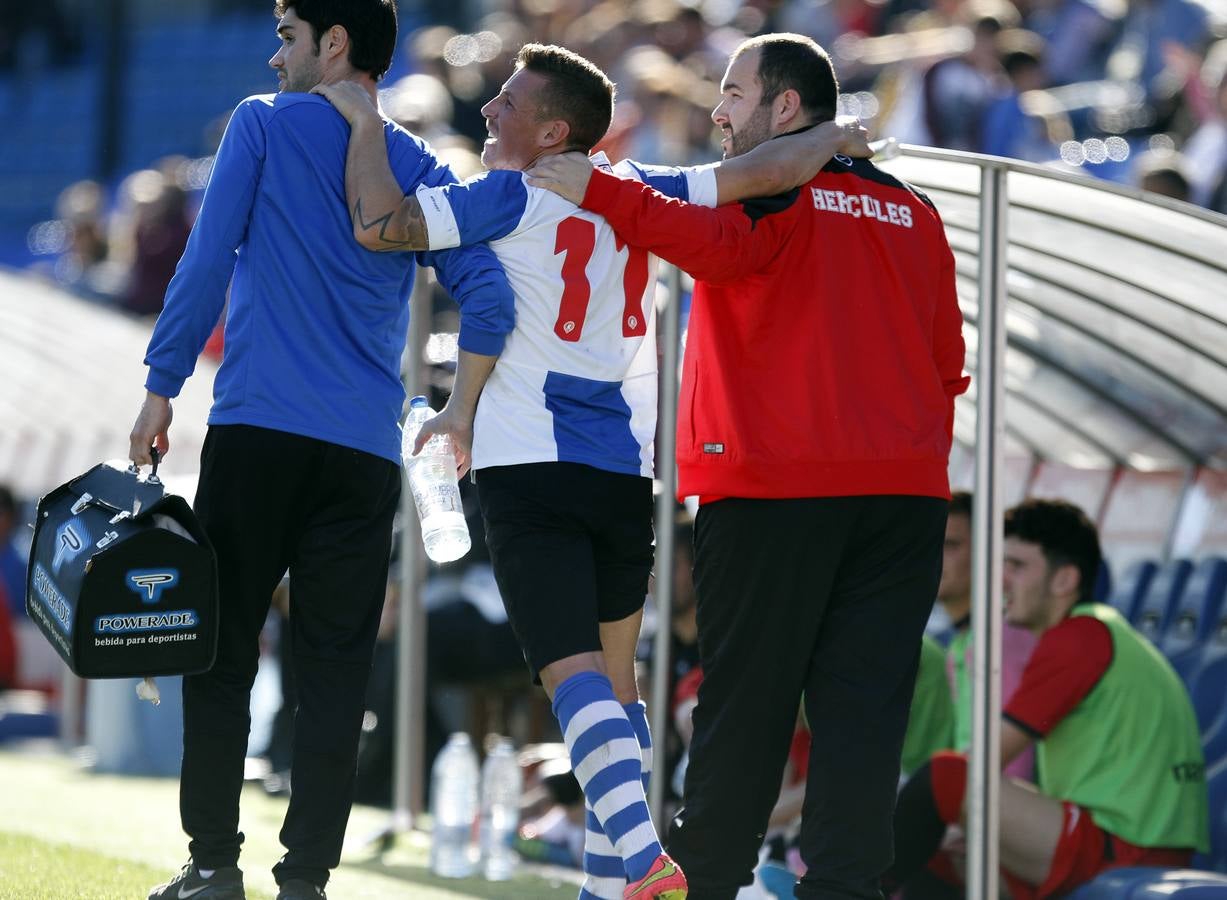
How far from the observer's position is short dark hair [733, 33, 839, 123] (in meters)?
4.22

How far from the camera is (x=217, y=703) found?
4.26m

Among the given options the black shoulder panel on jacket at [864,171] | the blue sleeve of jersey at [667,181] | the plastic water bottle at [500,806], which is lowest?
the plastic water bottle at [500,806]

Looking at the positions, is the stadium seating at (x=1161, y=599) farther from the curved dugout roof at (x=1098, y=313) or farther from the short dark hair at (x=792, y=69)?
the short dark hair at (x=792, y=69)

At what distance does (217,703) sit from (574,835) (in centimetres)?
285

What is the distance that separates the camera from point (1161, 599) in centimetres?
694

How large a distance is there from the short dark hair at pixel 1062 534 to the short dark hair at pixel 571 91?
8.34ft

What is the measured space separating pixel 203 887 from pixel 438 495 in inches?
42.4

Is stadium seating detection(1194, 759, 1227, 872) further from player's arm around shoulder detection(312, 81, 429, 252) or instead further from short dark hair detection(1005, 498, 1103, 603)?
player's arm around shoulder detection(312, 81, 429, 252)

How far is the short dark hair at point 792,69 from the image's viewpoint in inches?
166

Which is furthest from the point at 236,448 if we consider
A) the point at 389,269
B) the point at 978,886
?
the point at 978,886

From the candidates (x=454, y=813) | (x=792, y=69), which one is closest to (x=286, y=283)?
(x=792, y=69)

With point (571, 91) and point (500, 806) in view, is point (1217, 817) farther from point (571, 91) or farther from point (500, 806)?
point (571, 91)

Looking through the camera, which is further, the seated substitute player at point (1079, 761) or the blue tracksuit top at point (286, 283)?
the seated substitute player at point (1079, 761)

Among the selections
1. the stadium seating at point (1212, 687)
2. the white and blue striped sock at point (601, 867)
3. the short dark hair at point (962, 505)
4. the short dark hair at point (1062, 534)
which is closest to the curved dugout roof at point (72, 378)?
the short dark hair at point (962, 505)
